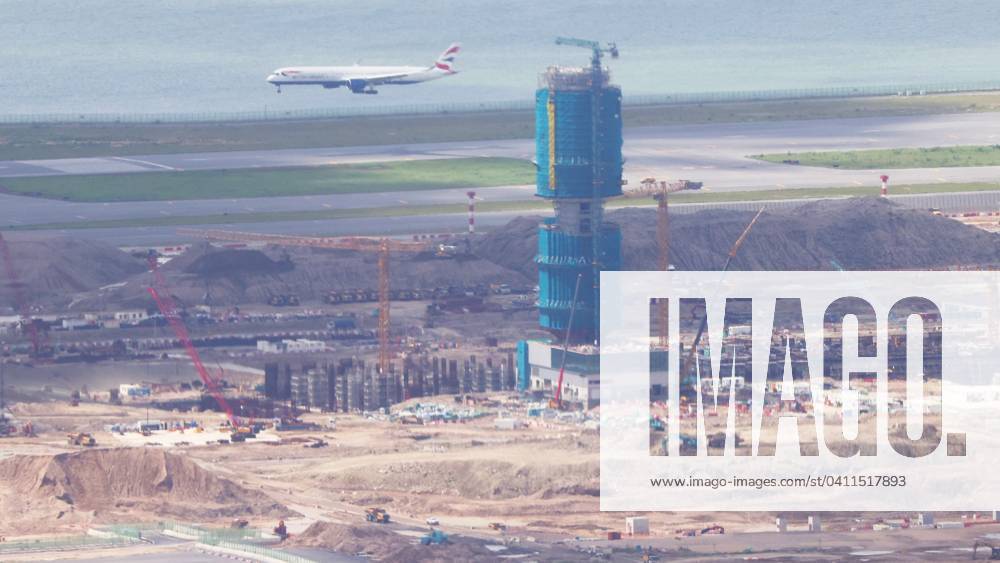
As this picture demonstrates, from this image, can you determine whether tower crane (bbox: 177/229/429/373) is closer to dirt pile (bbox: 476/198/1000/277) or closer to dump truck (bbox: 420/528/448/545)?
dirt pile (bbox: 476/198/1000/277)

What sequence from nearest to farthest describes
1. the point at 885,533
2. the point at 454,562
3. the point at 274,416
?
the point at 454,562, the point at 885,533, the point at 274,416

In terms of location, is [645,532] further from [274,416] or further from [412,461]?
[274,416]

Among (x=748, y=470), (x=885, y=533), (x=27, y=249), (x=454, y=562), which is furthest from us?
(x=27, y=249)

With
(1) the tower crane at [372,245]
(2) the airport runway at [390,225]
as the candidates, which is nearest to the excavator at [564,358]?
(1) the tower crane at [372,245]

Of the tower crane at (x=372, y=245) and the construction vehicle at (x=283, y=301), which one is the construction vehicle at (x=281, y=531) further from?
the construction vehicle at (x=283, y=301)

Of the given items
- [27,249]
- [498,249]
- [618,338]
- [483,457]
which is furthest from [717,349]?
[27,249]

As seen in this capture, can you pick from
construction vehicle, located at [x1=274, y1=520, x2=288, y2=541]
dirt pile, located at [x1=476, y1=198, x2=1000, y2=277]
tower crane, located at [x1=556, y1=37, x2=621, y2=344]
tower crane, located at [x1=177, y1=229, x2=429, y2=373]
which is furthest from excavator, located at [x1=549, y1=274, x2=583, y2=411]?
dirt pile, located at [x1=476, y1=198, x2=1000, y2=277]
